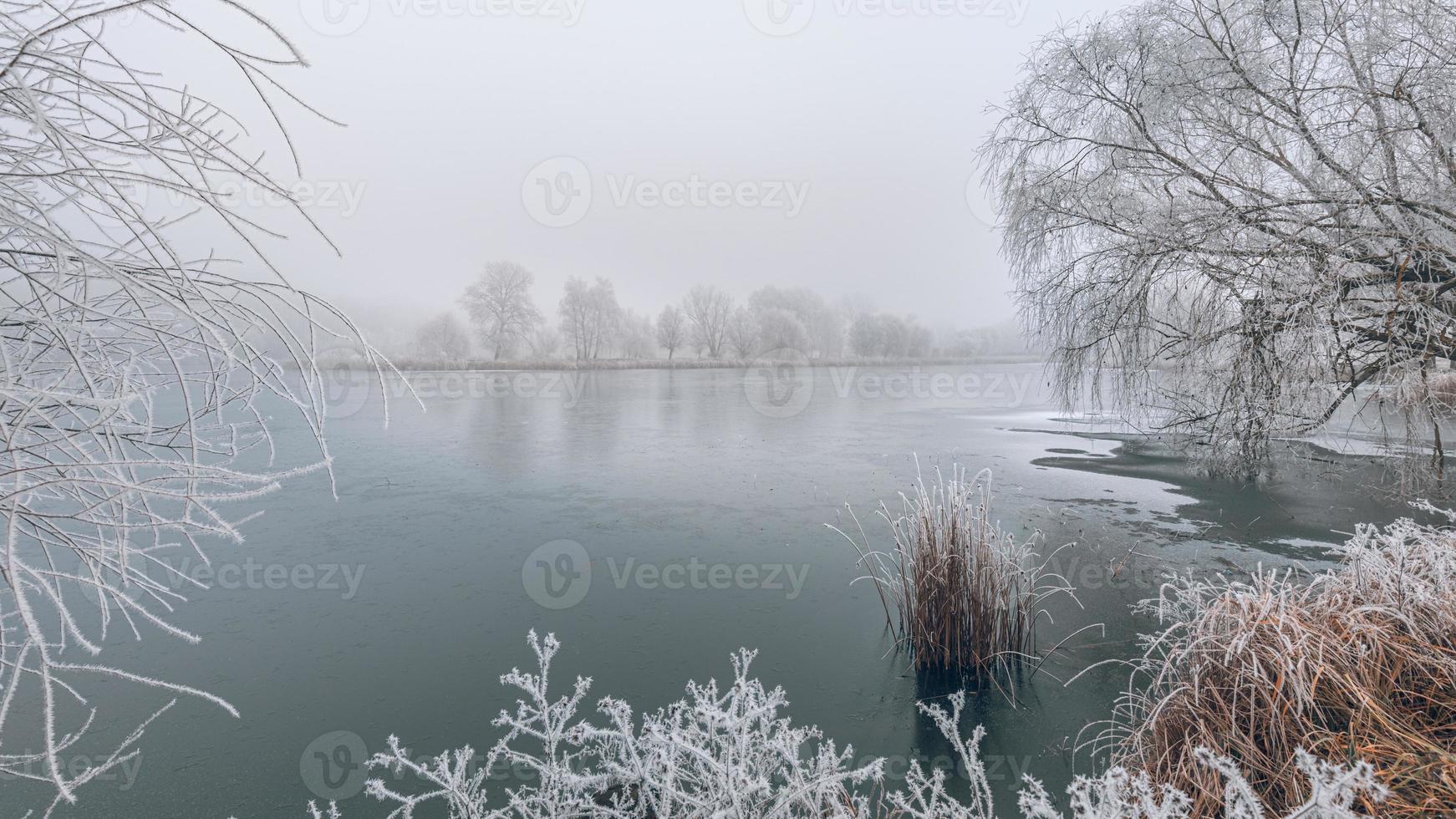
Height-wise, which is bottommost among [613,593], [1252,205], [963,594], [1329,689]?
[613,593]

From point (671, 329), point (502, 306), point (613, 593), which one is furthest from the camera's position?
point (671, 329)

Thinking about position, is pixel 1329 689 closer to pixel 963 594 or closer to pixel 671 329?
pixel 963 594

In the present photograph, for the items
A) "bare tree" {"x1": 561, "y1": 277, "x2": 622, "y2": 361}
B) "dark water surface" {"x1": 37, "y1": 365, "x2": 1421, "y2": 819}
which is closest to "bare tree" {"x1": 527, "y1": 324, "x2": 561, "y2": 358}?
"bare tree" {"x1": 561, "y1": 277, "x2": 622, "y2": 361}

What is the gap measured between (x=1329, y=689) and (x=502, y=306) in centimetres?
4866

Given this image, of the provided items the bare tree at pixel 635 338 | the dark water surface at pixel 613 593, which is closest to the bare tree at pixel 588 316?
the bare tree at pixel 635 338

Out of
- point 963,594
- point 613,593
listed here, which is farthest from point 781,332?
point 963,594

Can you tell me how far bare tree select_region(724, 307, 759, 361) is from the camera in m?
57.0

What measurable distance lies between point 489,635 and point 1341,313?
7209mm

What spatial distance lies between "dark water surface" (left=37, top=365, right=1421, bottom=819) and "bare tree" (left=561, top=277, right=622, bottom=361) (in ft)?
139

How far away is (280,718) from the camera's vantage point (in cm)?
357

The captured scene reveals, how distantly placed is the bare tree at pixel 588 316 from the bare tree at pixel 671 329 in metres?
4.27

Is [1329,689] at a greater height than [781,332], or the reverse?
[781,332]

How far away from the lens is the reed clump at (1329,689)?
2.07 metres

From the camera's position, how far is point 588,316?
5359 cm
